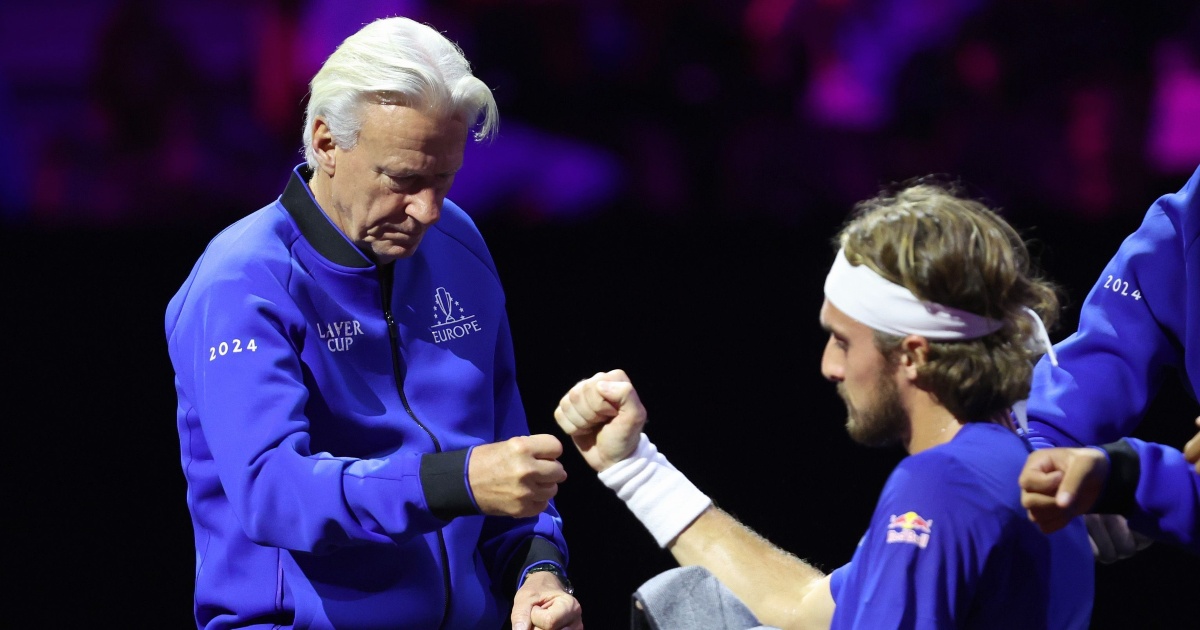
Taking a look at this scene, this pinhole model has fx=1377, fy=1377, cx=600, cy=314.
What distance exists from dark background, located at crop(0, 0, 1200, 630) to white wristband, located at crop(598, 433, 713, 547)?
5.68 ft

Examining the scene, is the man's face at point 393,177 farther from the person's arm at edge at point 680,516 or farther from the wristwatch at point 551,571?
the wristwatch at point 551,571

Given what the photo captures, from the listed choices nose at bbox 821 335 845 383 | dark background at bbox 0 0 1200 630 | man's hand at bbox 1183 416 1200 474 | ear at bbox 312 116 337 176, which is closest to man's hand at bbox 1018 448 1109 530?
man's hand at bbox 1183 416 1200 474

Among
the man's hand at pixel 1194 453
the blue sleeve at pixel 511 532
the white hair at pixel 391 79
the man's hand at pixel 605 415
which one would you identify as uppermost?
the white hair at pixel 391 79

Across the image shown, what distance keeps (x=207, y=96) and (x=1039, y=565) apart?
8.48 ft

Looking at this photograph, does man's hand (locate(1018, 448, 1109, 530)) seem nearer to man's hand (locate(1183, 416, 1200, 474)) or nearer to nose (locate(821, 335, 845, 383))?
man's hand (locate(1183, 416, 1200, 474))

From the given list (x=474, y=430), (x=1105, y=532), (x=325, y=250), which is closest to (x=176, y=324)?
(x=325, y=250)

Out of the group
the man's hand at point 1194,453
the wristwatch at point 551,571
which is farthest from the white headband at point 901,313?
the wristwatch at point 551,571

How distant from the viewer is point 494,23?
3.61m

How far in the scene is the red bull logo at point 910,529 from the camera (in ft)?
5.16

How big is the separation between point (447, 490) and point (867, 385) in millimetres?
551

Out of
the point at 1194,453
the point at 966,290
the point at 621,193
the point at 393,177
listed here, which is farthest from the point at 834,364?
the point at 621,193

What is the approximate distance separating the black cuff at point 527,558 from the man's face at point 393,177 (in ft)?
1.63

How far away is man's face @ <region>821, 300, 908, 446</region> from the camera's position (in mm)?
1744

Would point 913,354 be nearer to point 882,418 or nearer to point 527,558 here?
point 882,418
